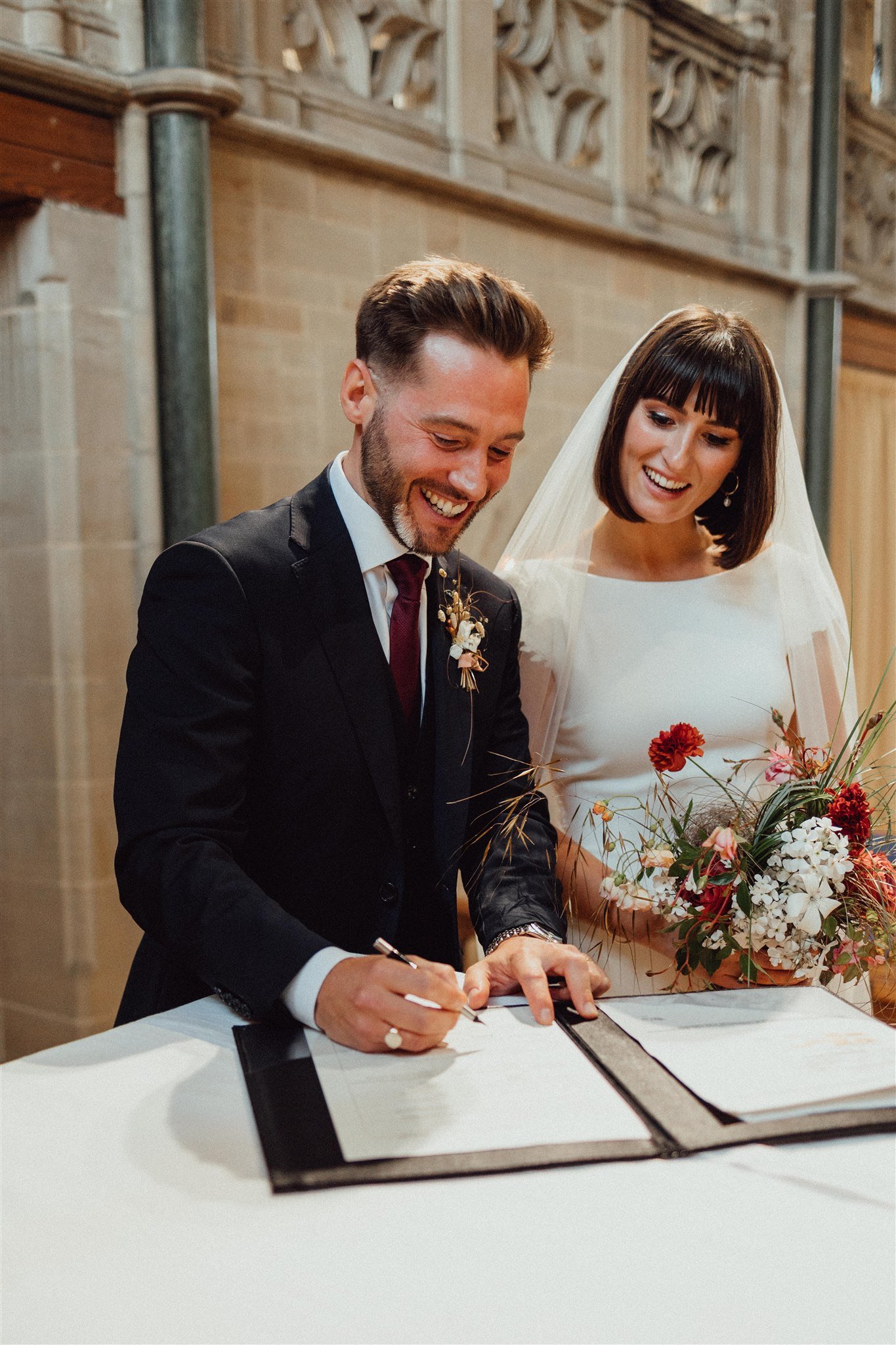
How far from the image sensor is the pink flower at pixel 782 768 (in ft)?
6.31

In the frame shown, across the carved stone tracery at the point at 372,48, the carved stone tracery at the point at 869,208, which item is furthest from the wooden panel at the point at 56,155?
Answer: the carved stone tracery at the point at 869,208

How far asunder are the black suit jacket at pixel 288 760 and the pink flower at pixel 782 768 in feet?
1.33

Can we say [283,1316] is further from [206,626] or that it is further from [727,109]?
[727,109]

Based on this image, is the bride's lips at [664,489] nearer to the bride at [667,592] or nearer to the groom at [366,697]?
the bride at [667,592]

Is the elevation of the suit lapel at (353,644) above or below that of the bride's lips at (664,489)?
below

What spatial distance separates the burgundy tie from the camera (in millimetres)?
2072

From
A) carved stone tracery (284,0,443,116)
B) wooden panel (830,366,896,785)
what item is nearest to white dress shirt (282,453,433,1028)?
carved stone tracery (284,0,443,116)

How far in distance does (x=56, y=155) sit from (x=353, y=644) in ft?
7.43

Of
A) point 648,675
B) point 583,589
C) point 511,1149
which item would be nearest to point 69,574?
point 583,589

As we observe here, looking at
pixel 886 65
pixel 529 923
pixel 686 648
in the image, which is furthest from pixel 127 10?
pixel 886 65

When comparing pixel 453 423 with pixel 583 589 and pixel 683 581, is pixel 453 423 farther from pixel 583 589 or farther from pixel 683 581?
pixel 683 581

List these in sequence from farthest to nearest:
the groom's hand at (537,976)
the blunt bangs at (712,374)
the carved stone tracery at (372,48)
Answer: the carved stone tracery at (372,48) < the blunt bangs at (712,374) < the groom's hand at (537,976)

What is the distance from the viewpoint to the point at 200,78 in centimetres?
353

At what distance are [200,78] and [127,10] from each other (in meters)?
0.32
